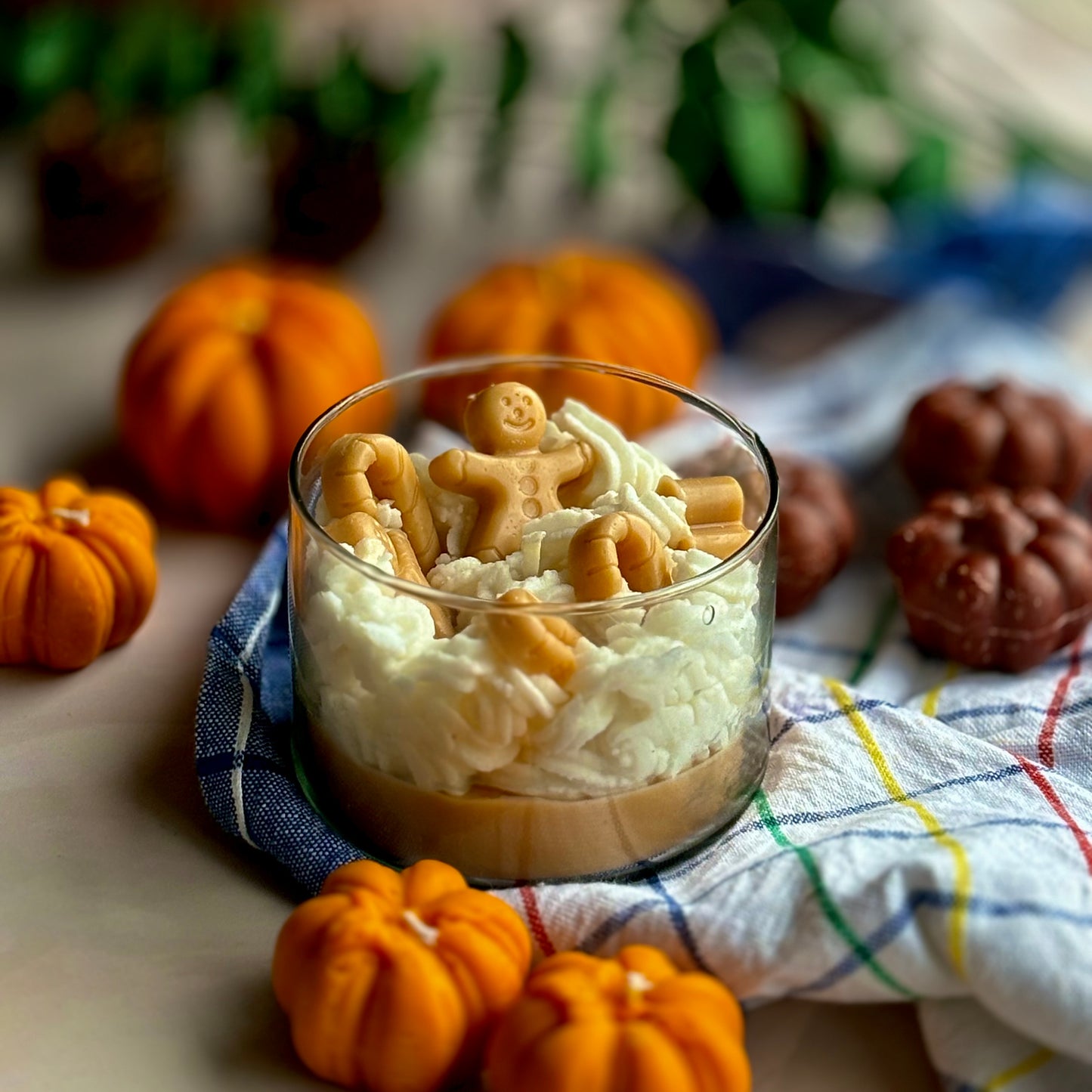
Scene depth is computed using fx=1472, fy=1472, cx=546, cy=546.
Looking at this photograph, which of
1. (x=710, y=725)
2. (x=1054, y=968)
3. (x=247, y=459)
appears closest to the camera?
(x=1054, y=968)

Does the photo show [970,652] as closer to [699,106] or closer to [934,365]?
[934,365]

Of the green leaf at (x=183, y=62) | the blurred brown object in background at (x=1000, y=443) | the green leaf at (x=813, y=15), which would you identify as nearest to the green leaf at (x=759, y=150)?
the green leaf at (x=813, y=15)

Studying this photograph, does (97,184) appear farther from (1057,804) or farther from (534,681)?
(1057,804)

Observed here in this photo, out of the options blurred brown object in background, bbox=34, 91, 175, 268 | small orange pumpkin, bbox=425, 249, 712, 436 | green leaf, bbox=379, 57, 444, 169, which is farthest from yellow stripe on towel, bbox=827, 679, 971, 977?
blurred brown object in background, bbox=34, 91, 175, 268

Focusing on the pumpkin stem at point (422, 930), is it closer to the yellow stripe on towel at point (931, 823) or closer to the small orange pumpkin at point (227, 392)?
the yellow stripe on towel at point (931, 823)

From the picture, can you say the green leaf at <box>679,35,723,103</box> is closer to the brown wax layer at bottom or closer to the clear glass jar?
the clear glass jar

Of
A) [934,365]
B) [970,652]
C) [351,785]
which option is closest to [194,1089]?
[351,785]

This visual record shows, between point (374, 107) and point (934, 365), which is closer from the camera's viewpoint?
point (934, 365)
